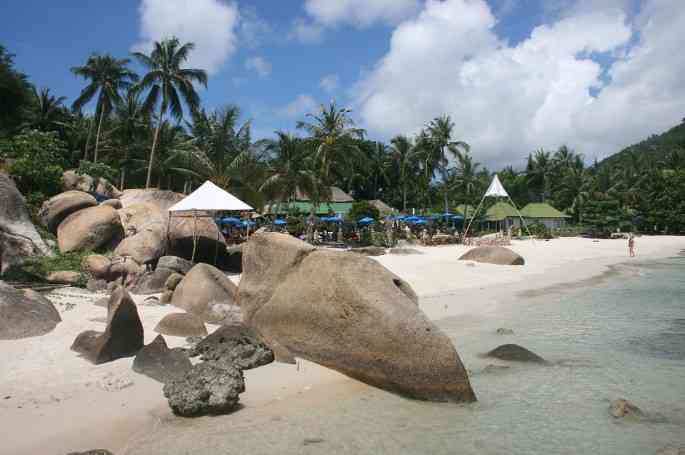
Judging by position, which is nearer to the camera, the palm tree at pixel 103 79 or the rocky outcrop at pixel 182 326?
the rocky outcrop at pixel 182 326

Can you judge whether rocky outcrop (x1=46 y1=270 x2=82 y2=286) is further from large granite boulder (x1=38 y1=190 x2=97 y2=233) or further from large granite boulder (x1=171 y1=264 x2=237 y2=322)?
large granite boulder (x1=38 y1=190 x2=97 y2=233)

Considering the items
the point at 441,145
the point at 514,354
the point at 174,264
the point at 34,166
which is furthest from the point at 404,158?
the point at 514,354

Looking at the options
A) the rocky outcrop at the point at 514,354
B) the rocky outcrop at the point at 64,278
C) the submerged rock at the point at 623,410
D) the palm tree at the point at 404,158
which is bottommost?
the submerged rock at the point at 623,410

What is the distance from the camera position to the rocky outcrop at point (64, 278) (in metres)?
11.8

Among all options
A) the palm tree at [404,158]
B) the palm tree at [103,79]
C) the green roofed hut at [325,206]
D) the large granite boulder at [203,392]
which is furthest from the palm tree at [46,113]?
the large granite boulder at [203,392]

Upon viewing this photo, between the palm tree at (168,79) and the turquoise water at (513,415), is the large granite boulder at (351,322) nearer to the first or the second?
the turquoise water at (513,415)

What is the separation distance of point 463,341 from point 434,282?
6749 millimetres

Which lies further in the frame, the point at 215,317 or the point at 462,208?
the point at 462,208

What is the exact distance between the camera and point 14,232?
40.7 ft

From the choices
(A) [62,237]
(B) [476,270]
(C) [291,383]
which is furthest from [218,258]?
(C) [291,383]

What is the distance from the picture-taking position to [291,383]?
617 cm

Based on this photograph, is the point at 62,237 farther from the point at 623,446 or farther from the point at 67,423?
the point at 623,446

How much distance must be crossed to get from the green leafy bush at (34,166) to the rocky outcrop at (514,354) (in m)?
15.9

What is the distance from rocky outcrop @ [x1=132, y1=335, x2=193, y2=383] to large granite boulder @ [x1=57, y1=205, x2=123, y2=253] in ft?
30.4
